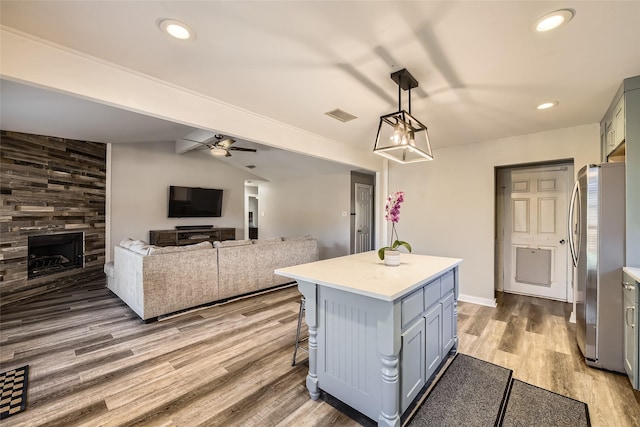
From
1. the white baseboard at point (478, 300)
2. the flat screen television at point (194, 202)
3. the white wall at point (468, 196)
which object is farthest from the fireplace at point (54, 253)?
the white baseboard at point (478, 300)

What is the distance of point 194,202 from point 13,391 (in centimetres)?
524

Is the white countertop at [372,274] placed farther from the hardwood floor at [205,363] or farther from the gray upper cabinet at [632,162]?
the gray upper cabinet at [632,162]

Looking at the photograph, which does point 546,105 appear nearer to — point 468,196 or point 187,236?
point 468,196

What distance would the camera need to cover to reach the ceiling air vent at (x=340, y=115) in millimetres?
2955

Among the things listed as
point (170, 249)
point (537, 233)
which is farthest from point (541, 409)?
point (170, 249)

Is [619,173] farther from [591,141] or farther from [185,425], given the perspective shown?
[185,425]

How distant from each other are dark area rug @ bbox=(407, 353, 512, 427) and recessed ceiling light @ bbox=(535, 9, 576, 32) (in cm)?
246

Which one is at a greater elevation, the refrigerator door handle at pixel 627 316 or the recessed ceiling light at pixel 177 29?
the recessed ceiling light at pixel 177 29

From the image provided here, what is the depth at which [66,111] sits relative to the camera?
3.34m

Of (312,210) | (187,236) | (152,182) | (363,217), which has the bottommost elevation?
(187,236)

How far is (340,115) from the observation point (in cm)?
308

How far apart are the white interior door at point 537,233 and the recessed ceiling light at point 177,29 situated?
4889 mm

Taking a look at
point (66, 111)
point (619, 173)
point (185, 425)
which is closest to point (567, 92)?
point (619, 173)

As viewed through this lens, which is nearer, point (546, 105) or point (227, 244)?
point (546, 105)
